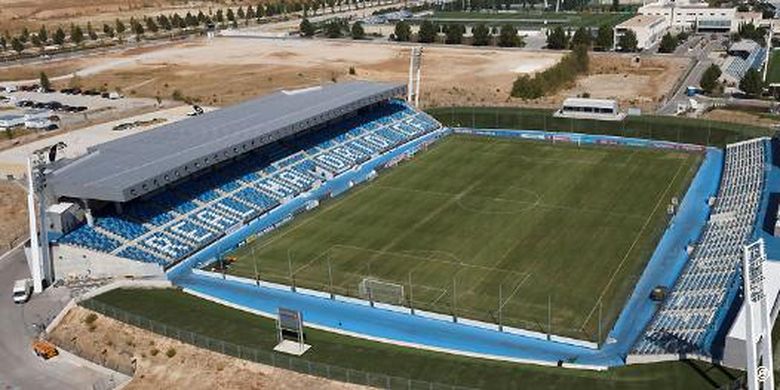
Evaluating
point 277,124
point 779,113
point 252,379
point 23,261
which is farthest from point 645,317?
point 779,113

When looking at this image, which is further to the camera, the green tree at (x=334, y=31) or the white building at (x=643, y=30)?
the green tree at (x=334, y=31)

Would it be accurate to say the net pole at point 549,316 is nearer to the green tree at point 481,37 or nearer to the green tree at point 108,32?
the green tree at point 481,37

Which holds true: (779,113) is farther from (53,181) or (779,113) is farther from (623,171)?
(53,181)

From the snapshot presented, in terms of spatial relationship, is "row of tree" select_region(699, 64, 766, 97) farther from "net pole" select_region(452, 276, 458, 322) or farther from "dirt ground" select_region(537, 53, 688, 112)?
"net pole" select_region(452, 276, 458, 322)

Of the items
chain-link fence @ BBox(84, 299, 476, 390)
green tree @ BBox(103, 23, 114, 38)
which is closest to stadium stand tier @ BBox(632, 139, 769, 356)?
chain-link fence @ BBox(84, 299, 476, 390)

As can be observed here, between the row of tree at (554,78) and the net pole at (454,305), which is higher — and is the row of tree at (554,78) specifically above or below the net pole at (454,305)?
above

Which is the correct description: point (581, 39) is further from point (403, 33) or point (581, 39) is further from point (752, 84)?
point (752, 84)

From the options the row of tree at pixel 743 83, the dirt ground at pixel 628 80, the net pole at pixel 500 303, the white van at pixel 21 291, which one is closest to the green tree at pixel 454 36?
the dirt ground at pixel 628 80
